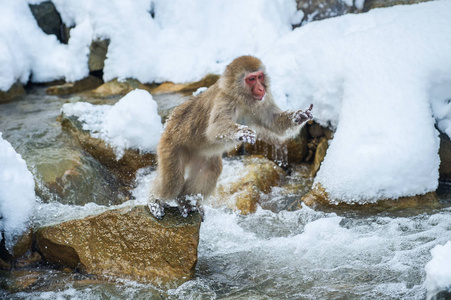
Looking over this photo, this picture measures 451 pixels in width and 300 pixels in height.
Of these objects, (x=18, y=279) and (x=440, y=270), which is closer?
(x=440, y=270)

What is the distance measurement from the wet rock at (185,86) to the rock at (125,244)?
4463 millimetres

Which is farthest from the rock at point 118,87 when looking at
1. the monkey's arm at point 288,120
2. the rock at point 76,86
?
the monkey's arm at point 288,120

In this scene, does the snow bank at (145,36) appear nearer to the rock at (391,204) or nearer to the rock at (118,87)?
the rock at (118,87)

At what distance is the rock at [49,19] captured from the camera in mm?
9805

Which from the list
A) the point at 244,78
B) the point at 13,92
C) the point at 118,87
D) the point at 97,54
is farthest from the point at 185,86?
the point at 244,78

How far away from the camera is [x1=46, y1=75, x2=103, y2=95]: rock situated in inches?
355

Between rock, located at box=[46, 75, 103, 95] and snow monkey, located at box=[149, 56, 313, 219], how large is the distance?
5.33m

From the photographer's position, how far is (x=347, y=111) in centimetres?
583

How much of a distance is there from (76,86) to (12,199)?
5.47 metres

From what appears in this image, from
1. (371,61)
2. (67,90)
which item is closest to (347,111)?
(371,61)

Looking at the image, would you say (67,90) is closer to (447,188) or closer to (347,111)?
(347,111)

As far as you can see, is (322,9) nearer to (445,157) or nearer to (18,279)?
(445,157)

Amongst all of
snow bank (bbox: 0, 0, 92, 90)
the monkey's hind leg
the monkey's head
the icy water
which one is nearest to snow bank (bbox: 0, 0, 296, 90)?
snow bank (bbox: 0, 0, 92, 90)

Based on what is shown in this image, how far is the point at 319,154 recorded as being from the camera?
20.7 ft
